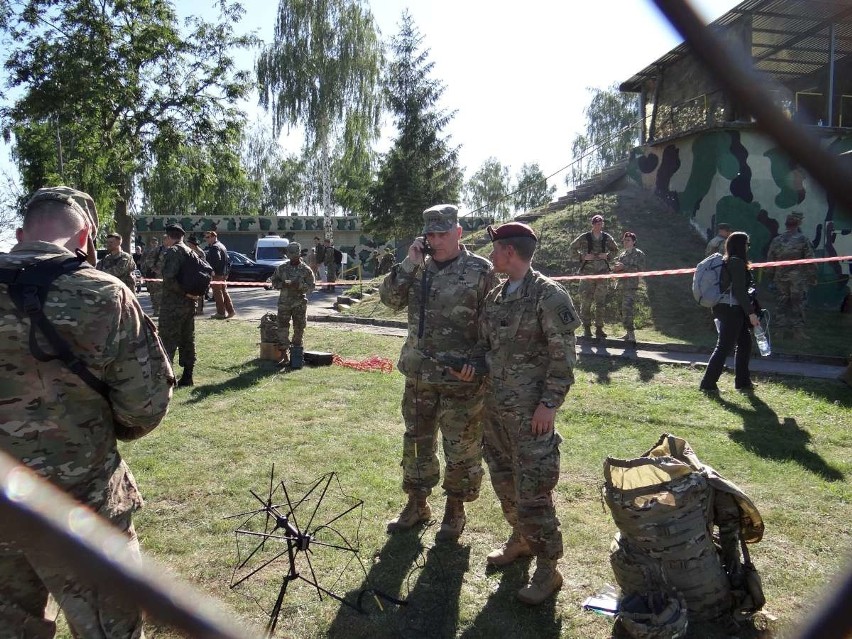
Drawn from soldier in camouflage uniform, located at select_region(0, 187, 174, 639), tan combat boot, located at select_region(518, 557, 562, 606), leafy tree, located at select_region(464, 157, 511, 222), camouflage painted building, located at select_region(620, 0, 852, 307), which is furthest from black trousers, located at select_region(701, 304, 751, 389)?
leafy tree, located at select_region(464, 157, 511, 222)

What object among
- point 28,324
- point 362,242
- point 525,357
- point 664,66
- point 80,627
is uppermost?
point 664,66

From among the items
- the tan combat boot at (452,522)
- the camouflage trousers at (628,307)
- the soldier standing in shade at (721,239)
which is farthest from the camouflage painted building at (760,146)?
the tan combat boot at (452,522)

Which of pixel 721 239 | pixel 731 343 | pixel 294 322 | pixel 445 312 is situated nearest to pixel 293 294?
pixel 294 322

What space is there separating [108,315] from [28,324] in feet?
0.81

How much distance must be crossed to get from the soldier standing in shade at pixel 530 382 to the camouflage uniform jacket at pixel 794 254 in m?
9.58

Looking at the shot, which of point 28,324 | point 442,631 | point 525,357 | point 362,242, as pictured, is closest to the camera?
point 28,324

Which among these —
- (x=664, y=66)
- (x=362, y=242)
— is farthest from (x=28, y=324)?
(x=362, y=242)

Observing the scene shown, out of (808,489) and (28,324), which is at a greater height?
(28,324)

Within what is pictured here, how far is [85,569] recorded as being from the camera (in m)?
1.77

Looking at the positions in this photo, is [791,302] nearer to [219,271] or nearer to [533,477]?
[533,477]

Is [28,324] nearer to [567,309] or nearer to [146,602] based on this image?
[146,602]

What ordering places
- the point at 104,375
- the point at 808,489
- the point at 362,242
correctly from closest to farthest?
1. the point at 104,375
2. the point at 808,489
3. the point at 362,242

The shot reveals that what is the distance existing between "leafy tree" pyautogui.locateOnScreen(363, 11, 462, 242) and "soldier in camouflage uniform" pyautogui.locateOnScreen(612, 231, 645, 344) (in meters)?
13.4

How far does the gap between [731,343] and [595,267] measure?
3961 mm
